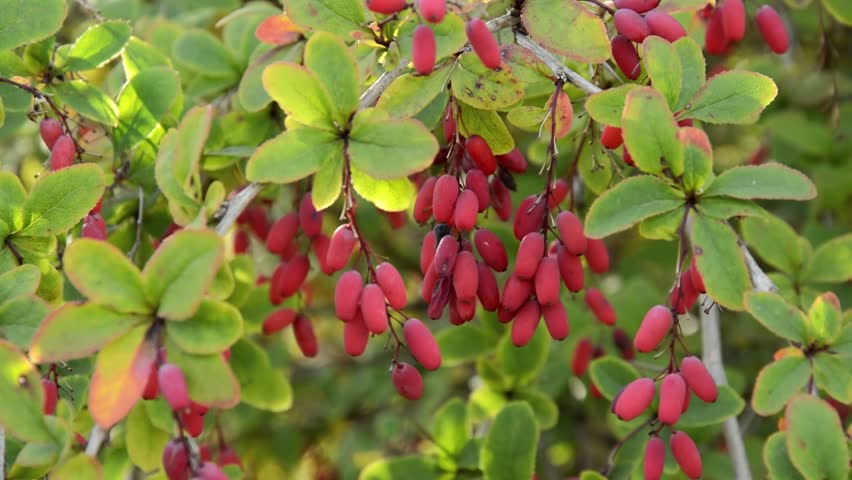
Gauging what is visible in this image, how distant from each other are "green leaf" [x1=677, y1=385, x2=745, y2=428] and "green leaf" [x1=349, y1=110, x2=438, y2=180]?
0.67 m

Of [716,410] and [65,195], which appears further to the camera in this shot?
[716,410]

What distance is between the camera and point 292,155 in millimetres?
1330

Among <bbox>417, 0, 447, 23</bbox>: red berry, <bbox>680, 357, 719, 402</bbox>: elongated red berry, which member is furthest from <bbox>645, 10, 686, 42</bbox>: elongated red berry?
<bbox>680, 357, 719, 402</bbox>: elongated red berry

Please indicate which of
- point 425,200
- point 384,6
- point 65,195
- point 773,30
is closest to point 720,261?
point 425,200

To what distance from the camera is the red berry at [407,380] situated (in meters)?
1.51

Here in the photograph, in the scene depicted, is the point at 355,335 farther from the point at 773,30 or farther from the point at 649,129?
the point at 773,30

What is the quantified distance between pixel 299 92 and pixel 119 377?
42 cm

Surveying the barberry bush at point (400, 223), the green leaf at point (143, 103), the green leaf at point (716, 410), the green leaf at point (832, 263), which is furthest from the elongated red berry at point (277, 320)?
the green leaf at point (832, 263)

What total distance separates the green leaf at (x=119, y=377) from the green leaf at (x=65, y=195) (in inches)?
14.0

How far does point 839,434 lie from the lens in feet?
4.47

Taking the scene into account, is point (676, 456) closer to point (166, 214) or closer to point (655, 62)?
point (655, 62)

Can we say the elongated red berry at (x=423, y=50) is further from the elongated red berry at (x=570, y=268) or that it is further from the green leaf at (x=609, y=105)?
the elongated red berry at (x=570, y=268)

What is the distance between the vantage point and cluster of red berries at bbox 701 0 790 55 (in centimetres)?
184

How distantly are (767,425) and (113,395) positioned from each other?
200 cm
